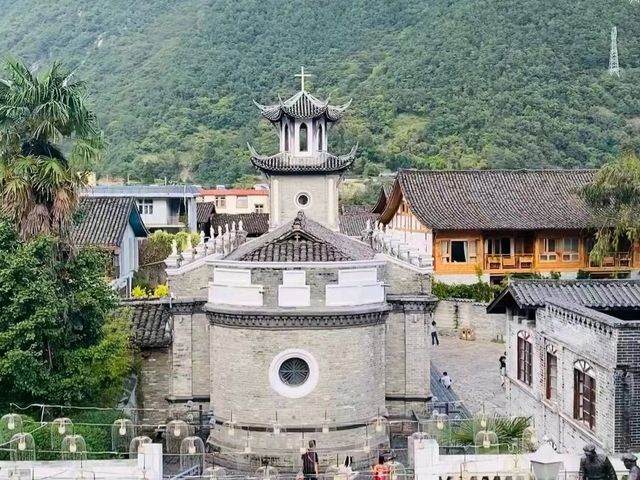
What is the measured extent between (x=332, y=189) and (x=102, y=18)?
294 feet

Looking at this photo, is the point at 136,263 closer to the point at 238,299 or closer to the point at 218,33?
the point at 238,299

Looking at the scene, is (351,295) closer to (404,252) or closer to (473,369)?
(404,252)

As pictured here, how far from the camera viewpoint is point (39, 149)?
18719mm

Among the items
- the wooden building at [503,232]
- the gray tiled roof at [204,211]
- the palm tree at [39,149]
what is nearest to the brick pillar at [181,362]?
the palm tree at [39,149]

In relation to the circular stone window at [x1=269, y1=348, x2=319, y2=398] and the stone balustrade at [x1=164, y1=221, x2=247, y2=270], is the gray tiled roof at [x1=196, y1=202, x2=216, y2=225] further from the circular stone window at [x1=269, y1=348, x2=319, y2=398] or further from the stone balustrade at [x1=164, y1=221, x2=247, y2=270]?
the circular stone window at [x1=269, y1=348, x2=319, y2=398]

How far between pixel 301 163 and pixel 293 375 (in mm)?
11042

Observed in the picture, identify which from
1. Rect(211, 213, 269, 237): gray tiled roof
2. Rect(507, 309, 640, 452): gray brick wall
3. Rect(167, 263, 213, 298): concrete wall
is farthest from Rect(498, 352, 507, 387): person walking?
Rect(211, 213, 269, 237): gray tiled roof

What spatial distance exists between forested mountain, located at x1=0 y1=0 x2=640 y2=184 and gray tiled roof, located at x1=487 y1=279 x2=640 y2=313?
45610 mm

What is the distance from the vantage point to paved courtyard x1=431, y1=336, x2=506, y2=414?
26.0 metres

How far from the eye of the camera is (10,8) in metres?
127

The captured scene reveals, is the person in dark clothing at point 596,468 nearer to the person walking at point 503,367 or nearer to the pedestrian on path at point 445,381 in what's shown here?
the person walking at point 503,367

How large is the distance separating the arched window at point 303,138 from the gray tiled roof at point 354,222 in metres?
23.5

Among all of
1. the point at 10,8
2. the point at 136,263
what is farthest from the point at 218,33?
the point at 136,263

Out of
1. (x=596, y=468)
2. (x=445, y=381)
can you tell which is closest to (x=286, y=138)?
(x=445, y=381)
